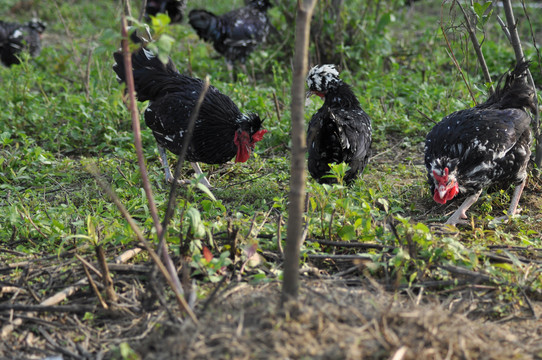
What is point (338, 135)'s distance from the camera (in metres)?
4.24

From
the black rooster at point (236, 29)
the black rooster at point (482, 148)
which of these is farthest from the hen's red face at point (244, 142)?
the black rooster at point (236, 29)

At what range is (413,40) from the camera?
8.99 metres

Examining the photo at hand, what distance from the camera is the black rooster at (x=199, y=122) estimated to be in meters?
4.66

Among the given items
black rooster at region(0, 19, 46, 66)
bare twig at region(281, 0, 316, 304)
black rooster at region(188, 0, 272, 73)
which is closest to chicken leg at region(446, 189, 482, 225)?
bare twig at region(281, 0, 316, 304)

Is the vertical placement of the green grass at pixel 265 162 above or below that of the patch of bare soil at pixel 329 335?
above

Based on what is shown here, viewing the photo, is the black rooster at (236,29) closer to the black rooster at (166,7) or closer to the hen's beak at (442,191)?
the black rooster at (166,7)

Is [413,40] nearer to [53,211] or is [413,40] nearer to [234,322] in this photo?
[53,211]

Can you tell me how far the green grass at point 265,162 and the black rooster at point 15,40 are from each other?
0.47m

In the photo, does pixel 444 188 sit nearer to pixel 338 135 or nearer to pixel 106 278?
pixel 338 135

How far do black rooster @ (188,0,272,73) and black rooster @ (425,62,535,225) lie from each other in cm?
455

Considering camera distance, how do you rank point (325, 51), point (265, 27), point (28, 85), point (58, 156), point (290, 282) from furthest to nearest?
point (265, 27)
point (325, 51)
point (28, 85)
point (58, 156)
point (290, 282)

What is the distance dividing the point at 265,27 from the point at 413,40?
253cm

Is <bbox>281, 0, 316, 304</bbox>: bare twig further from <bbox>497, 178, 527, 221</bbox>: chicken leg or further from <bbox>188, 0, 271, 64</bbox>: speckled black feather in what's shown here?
<bbox>188, 0, 271, 64</bbox>: speckled black feather

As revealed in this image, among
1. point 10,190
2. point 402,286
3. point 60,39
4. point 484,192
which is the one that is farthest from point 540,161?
point 60,39
